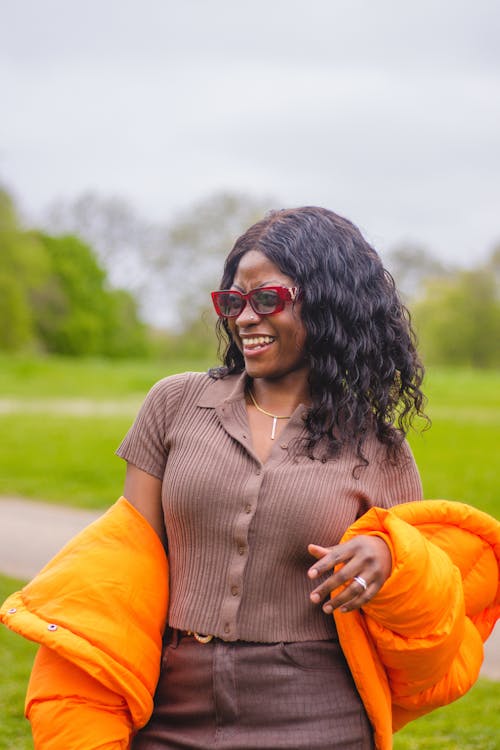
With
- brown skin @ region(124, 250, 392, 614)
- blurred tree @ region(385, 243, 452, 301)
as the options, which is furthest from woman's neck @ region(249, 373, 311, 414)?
blurred tree @ region(385, 243, 452, 301)

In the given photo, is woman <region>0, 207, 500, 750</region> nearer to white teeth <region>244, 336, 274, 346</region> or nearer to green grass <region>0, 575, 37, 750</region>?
white teeth <region>244, 336, 274, 346</region>

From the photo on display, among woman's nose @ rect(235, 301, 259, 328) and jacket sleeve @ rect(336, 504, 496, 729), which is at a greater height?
woman's nose @ rect(235, 301, 259, 328)

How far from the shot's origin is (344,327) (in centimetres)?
262

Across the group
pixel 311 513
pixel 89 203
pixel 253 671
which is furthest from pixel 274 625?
pixel 89 203

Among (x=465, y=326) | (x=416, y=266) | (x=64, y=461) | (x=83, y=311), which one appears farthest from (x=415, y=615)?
(x=83, y=311)

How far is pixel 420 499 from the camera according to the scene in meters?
2.56

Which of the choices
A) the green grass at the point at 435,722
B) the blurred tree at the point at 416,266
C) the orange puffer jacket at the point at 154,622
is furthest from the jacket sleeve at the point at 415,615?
the blurred tree at the point at 416,266

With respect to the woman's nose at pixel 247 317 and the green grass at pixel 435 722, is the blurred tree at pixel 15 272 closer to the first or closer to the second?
the green grass at pixel 435 722

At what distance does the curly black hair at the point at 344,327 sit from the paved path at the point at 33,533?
347 centimetres

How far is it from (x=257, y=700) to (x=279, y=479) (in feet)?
1.60

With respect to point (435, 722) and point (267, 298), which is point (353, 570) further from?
point (435, 722)

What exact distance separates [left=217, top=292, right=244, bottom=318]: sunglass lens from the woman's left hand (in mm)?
638

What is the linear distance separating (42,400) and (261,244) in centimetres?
1886

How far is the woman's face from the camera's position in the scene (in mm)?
2543
